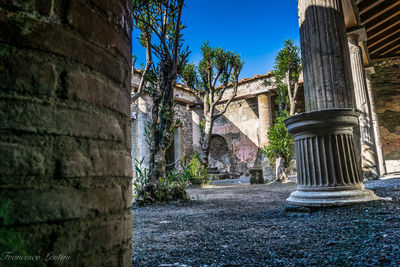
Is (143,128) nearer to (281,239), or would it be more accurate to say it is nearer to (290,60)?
(290,60)

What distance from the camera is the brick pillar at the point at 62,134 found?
1.66 ft

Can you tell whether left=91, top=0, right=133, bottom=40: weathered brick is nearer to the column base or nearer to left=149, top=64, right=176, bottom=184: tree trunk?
the column base

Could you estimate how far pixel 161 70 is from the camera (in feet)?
16.1

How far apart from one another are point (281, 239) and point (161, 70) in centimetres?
395

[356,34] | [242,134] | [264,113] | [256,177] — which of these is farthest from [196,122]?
[356,34]

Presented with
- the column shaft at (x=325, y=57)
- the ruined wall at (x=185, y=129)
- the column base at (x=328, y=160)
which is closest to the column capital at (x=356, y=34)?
the column shaft at (x=325, y=57)

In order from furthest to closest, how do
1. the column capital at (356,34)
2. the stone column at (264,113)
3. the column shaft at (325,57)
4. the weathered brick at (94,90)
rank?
the stone column at (264,113) → the column capital at (356,34) → the column shaft at (325,57) → the weathered brick at (94,90)

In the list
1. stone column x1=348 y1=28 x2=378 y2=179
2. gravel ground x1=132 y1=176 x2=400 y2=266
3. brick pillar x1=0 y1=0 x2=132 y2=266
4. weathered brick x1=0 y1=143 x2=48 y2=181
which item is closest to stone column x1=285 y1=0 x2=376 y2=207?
gravel ground x1=132 y1=176 x2=400 y2=266

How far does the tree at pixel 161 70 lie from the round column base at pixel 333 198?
2.59 m

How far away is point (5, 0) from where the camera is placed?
0.51 metres

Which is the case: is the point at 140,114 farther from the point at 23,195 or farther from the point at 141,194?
the point at 23,195

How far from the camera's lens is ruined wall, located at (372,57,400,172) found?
10016 mm

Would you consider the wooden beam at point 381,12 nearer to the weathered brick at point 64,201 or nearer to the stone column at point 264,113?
the stone column at point 264,113

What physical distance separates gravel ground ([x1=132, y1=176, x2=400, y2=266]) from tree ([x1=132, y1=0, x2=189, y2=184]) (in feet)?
6.90
